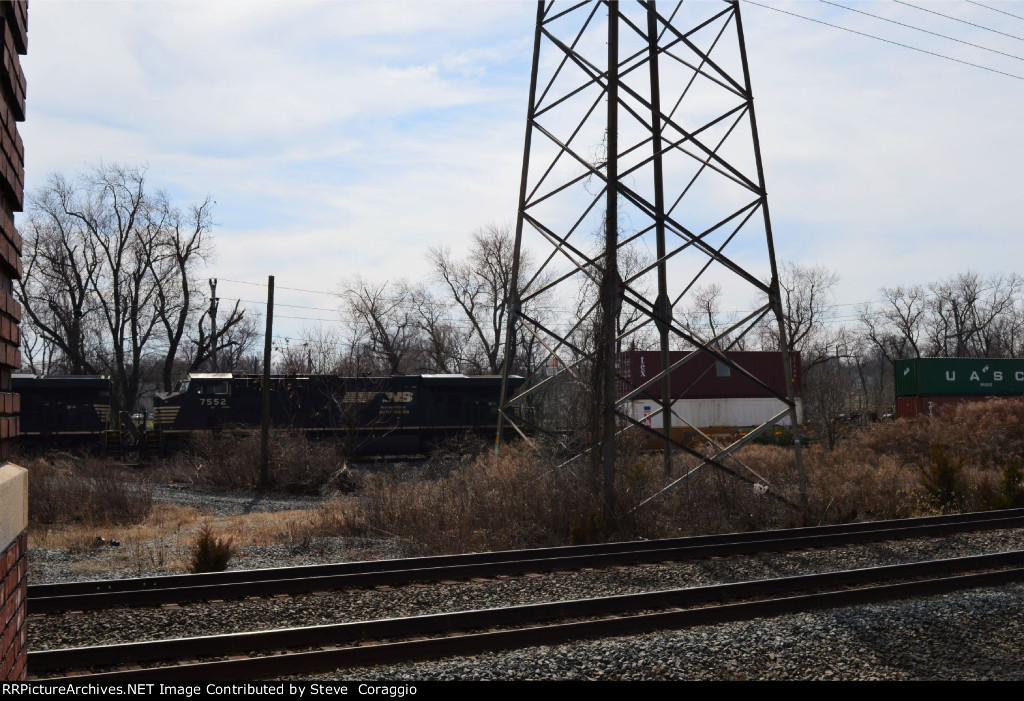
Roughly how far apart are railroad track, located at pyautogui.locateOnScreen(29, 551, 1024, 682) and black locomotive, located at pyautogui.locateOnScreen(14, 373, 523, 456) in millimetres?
19860

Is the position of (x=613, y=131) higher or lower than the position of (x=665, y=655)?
higher

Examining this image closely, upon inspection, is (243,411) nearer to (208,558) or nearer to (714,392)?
(714,392)

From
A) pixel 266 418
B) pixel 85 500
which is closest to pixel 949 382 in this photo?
pixel 266 418

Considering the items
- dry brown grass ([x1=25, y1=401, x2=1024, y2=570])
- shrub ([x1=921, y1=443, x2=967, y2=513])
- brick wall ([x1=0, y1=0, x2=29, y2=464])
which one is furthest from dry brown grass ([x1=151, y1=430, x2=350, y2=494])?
brick wall ([x1=0, y1=0, x2=29, y2=464])

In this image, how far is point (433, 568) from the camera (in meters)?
9.23

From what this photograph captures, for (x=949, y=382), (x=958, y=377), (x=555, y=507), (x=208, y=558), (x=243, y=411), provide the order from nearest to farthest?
(x=208, y=558)
(x=555, y=507)
(x=243, y=411)
(x=949, y=382)
(x=958, y=377)

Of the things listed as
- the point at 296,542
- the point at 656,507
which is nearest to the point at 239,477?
the point at 296,542

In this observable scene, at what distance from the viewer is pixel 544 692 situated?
5.34 m

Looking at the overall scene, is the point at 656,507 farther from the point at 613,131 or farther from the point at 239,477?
the point at 239,477

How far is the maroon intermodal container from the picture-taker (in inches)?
1232

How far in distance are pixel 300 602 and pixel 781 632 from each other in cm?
440

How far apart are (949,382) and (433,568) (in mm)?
33367

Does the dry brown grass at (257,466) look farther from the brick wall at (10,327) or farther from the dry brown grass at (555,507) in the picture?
the brick wall at (10,327)

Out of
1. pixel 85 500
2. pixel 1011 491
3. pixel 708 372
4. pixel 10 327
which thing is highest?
pixel 708 372
